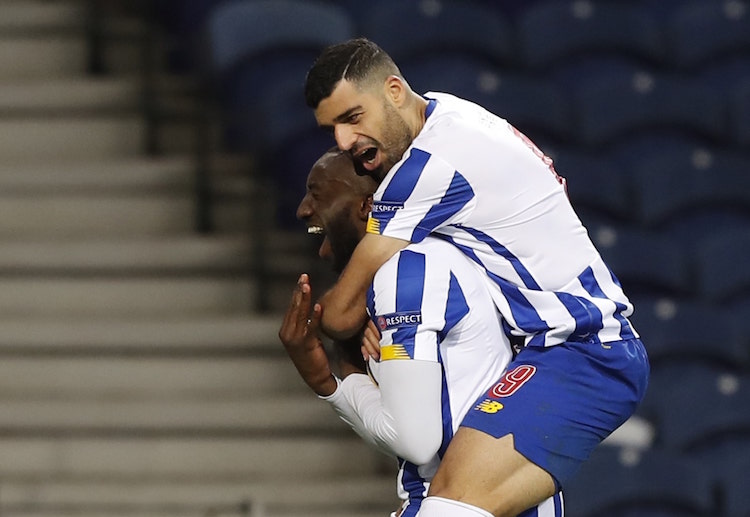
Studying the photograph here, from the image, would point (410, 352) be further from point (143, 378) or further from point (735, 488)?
point (143, 378)

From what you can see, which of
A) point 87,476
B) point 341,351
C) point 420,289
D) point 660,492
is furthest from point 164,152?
point 420,289

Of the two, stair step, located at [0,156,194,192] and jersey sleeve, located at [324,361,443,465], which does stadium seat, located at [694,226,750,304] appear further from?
jersey sleeve, located at [324,361,443,465]

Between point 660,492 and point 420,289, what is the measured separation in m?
2.13

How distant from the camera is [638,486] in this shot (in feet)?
14.3

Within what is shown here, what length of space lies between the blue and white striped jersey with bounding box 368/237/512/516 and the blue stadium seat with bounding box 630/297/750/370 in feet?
7.36

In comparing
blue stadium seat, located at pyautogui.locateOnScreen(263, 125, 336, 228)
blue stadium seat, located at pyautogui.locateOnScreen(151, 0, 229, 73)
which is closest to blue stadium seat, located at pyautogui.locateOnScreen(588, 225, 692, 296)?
blue stadium seat, located at pyautogui.locateOnScreen(263, 125, 336, 228)

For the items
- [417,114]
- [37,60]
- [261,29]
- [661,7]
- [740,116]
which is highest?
[661,7]

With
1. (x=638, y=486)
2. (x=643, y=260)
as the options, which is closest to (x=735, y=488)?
(x=638, y=486)

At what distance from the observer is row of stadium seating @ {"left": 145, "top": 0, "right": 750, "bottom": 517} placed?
4.67 metres

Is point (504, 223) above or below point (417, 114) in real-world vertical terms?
below

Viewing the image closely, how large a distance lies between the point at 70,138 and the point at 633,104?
2.22 m

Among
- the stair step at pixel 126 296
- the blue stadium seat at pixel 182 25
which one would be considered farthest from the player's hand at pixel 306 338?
the blue stadium seat at pixel 182 25

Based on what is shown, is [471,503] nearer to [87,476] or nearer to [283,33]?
[87,476]

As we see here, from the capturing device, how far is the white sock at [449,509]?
2492 mm
